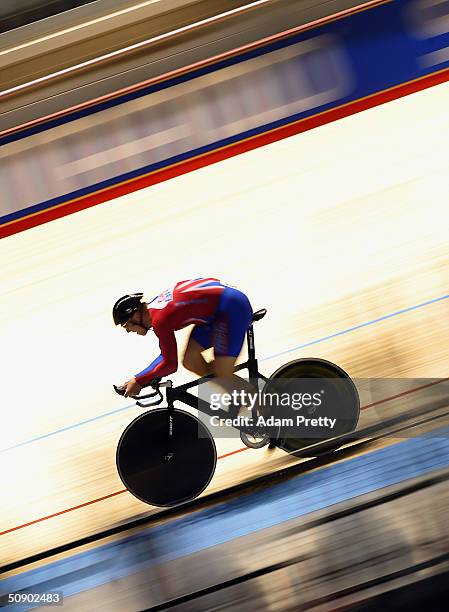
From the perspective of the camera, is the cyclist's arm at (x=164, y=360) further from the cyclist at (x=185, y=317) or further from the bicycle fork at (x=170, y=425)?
the bicycle fork at (x=170, y=425)

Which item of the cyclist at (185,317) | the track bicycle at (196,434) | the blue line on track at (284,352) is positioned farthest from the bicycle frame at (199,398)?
the blue line on track at (284,352)

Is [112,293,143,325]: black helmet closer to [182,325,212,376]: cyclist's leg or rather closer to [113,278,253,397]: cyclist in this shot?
[113,278,253,397]: cyclist

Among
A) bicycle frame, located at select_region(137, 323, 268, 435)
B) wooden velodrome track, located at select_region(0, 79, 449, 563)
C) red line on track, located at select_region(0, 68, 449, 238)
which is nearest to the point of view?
bicycle frame, located at select_region(137, 323, 268, 435)

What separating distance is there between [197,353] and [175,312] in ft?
0.96

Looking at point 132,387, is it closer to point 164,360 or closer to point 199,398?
point 164,360

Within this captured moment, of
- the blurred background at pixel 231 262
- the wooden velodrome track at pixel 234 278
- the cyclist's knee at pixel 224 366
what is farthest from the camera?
the wooden velodrome track at pixel 234 278

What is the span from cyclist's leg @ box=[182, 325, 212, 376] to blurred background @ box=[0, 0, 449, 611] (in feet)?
1.73

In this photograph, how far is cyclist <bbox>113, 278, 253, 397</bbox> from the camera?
99.0 inches

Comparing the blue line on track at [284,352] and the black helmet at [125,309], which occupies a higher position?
the black helmet at [125,309]

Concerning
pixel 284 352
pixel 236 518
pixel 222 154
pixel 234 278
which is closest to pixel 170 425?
pixel 236 518

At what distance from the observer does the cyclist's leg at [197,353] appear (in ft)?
8.94

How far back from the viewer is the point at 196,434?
280 centimetres

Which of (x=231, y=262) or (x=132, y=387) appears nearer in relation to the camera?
(x=132, y=387)

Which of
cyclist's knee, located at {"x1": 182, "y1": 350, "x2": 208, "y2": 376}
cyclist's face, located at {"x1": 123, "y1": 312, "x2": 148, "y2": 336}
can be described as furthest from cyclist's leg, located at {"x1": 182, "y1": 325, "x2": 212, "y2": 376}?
cyclist's face, located at {"x1": 123, "y1": 312, "x2": 148, "y2": 336}
